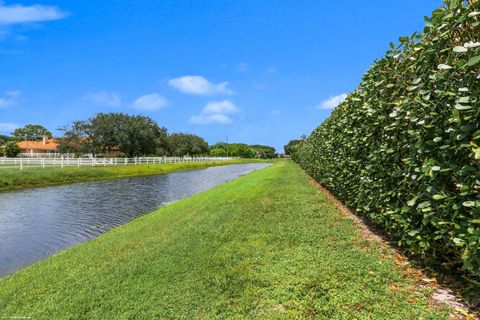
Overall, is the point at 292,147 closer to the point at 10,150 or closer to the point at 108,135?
the point at 108,135

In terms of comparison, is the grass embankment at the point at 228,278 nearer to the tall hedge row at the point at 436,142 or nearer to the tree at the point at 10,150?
the tall hedge row at the point at 436,142

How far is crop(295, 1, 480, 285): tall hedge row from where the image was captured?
281 cm

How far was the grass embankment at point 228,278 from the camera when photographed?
3.38 meters

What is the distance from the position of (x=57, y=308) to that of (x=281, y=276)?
2.77m

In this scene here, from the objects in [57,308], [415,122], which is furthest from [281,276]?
[57,308]

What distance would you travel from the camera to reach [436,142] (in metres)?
3.27

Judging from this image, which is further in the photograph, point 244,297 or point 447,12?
point 244,297

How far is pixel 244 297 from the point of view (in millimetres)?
3678

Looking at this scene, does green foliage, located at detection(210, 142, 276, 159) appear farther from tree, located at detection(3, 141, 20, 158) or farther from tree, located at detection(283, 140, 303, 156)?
tree, located at detection(3, 141, 20, 158)

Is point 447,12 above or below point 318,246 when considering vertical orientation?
above

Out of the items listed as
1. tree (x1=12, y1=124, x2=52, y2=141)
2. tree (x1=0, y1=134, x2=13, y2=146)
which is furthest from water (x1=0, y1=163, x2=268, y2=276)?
tree (x1=12, y1=124, x2=52, y2=141)

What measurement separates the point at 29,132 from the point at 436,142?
12706 centimetres

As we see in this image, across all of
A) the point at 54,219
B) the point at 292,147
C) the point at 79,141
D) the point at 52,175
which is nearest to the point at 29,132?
the point at 79,141

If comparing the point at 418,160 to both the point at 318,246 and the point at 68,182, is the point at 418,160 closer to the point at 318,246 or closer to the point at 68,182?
the point at 318,246
